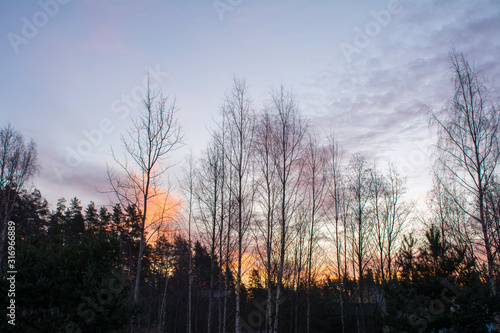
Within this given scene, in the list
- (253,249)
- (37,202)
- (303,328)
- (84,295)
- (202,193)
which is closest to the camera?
(84,295)

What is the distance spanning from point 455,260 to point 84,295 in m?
12.0

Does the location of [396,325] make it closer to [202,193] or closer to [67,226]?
[202,193]

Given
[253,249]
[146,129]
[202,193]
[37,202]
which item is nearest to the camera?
[146,129]

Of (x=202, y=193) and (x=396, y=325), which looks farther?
(x=202, y=193)

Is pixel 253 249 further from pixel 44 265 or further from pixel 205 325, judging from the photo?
pixel 205 325

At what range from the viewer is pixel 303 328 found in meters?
30.4

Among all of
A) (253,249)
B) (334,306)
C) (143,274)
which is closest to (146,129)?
(253,249)

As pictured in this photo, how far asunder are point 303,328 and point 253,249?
58.6ft

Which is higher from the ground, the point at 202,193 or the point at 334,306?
the point at 202,193

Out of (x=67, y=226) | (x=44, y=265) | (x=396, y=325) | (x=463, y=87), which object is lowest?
(x=396, y=325)

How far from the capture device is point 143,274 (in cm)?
2955

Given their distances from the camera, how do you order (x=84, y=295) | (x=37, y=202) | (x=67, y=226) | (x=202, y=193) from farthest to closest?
(x=67, y=226) < (x=37, y=202) < (x=202, y=193) < (x=84, y=295)

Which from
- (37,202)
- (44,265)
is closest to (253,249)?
(44,265)

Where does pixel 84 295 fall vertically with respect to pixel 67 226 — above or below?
below
